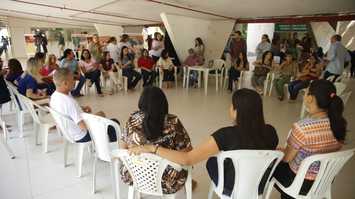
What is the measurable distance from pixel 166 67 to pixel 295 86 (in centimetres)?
318

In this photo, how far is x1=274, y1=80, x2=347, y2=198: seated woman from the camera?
1.58 metres

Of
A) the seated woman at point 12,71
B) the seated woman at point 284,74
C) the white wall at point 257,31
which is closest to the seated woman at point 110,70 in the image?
the seated woman at point 12,71

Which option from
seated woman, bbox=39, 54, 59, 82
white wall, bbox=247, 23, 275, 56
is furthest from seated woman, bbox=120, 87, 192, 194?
white wall, bbox=247, 23, 275, 56

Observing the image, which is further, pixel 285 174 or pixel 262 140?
pixel 285 174

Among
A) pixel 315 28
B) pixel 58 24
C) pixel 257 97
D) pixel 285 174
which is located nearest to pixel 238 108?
pixel 257 97

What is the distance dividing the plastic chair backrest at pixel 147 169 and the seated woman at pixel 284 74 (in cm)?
479

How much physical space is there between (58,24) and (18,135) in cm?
1366

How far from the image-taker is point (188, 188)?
1826mm

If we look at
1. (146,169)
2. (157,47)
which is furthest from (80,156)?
(157,47)

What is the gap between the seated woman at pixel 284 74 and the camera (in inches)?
229

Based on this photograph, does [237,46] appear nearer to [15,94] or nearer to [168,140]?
[15,94]

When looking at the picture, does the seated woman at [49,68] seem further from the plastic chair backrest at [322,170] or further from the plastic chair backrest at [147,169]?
the plastic chair backrest at [322,170]

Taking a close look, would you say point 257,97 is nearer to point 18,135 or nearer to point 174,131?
point 174,131

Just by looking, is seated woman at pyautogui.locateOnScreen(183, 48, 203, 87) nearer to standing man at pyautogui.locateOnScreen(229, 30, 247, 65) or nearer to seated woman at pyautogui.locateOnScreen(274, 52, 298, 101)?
standing man at pyautogui.locateOnScreen(229, 30, 247, 65)
